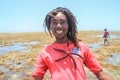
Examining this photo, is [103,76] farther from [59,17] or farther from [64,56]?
[59,17]

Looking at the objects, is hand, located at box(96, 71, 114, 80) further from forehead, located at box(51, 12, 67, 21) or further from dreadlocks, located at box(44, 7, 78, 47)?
forehead, located at box(51, 12, 67, 21)

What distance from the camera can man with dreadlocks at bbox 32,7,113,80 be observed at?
7.92 feet

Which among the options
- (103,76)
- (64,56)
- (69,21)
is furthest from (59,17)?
(103,76)

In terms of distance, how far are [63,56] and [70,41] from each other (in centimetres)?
24

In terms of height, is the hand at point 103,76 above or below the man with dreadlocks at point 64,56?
below

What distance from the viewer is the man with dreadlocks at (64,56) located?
95.0 inches

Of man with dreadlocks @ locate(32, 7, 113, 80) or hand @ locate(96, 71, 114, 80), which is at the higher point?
man with dreadlocks @ locate(32, 7, 113, 80)

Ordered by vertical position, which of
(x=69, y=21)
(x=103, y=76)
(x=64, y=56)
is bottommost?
(x=103, y=76)

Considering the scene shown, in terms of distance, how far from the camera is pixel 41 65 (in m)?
2.46

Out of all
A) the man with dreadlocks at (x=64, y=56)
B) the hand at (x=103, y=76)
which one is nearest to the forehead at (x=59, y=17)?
the man with dreadlocks at (x=64, y=56)

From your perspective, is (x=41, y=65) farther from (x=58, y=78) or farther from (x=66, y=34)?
(x=66, y=34)

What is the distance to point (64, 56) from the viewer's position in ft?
8.06

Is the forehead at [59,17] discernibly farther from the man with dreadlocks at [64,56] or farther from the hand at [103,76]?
the hand at [103,76]

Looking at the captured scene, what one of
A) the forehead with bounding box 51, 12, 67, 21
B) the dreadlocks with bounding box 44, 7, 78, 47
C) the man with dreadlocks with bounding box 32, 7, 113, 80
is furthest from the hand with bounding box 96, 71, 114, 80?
the forehead with bounding box 51, 12, 67, 21
